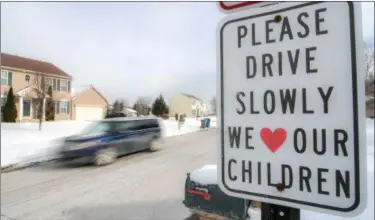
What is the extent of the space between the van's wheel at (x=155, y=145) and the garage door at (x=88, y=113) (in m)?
4.03

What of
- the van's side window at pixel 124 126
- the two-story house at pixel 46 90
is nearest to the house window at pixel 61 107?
the two-story house at pixel 46 90

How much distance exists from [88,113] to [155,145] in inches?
184

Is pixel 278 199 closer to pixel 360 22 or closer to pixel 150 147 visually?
pixel 360 22

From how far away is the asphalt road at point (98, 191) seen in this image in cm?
437

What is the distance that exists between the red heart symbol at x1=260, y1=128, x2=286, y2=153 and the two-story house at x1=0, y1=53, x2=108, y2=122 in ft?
16.0

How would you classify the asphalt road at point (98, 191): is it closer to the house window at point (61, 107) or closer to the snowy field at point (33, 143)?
the snowy field at point (33, 143)

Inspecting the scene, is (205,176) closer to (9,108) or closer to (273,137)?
(273,137)

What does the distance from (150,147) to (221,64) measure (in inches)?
395

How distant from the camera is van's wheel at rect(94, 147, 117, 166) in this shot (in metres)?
8.29

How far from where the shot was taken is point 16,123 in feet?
20.2

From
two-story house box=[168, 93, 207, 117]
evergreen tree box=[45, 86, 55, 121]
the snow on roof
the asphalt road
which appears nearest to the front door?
evergreen tree box=[45, 86, 55, 121]

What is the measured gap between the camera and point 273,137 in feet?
2.64

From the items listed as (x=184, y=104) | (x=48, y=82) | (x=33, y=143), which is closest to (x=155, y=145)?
(x=184, y=104)

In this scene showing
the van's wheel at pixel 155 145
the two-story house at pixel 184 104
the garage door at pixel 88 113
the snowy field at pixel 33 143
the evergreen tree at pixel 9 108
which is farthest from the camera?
the van's wheel at pixel 155 145
